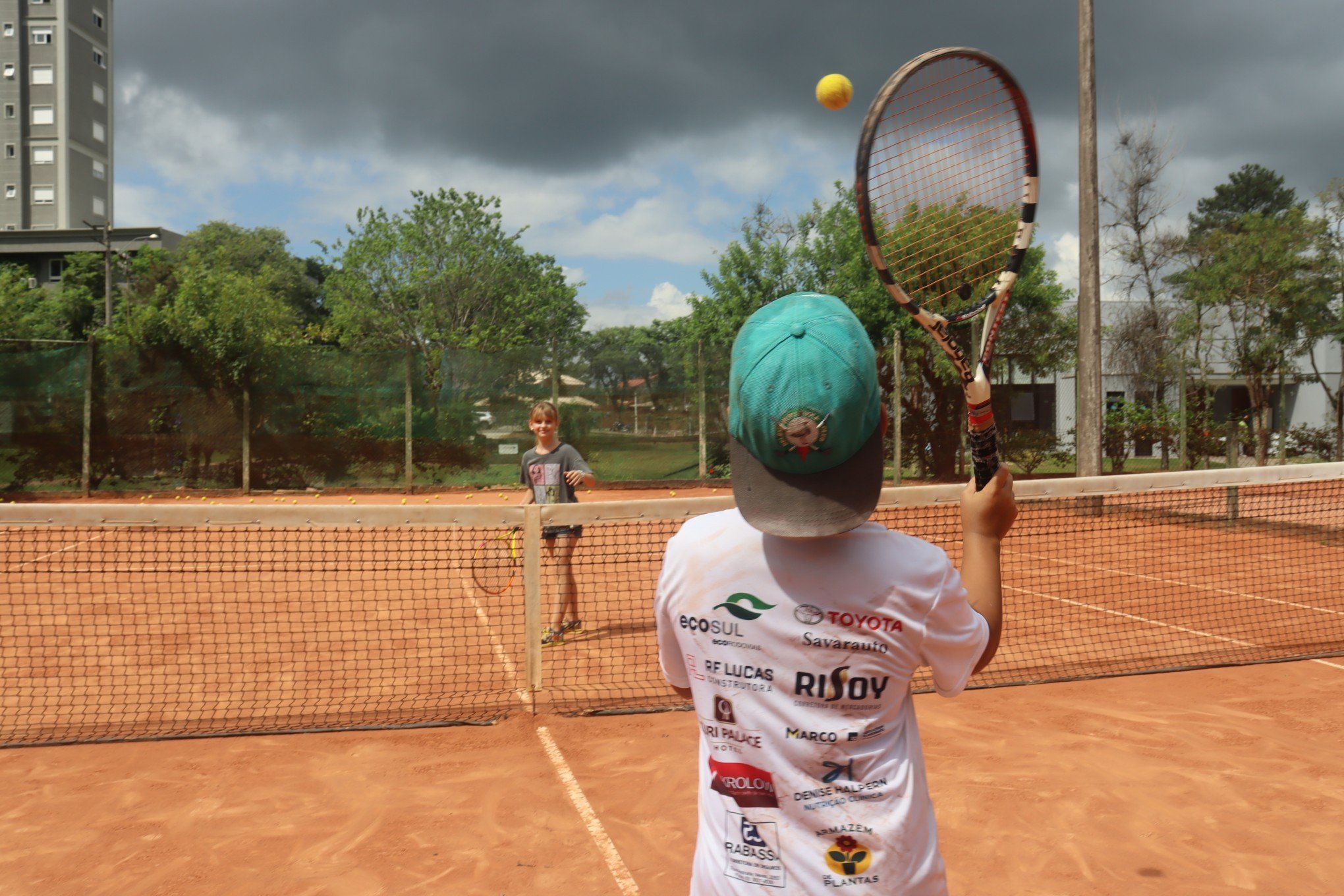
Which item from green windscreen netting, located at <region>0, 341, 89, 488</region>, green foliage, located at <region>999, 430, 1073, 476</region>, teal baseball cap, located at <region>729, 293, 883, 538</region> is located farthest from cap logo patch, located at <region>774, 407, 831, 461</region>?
green windscreen netting, located at <region>0, 341, 89, 488</region>

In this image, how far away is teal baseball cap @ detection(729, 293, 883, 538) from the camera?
3.98 feet

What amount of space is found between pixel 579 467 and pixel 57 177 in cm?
5664

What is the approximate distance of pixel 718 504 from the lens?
5652 mm

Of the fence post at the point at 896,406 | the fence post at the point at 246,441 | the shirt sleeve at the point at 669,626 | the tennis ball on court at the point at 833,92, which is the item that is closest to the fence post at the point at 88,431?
the fence post at the point at 246,441

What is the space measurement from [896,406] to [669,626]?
643 inches

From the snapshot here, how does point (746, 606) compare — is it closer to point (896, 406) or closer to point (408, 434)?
point (896, 406)

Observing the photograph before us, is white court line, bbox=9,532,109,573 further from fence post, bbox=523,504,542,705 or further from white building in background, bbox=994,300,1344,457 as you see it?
white building in background, bbox=994,300,1344,457

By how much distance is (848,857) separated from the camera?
4.38 ft

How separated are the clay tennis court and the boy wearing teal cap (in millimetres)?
2068

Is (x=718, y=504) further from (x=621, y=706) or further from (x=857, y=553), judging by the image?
(x=857, y=553)

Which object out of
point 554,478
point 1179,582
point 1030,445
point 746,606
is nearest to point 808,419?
point 746,606

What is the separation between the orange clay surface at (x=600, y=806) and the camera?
332cm

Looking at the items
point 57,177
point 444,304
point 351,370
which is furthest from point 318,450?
point 57,177

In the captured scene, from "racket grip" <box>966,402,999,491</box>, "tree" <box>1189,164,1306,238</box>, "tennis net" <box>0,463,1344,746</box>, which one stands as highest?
"tree" <box>1189,164,1306,238</box>
